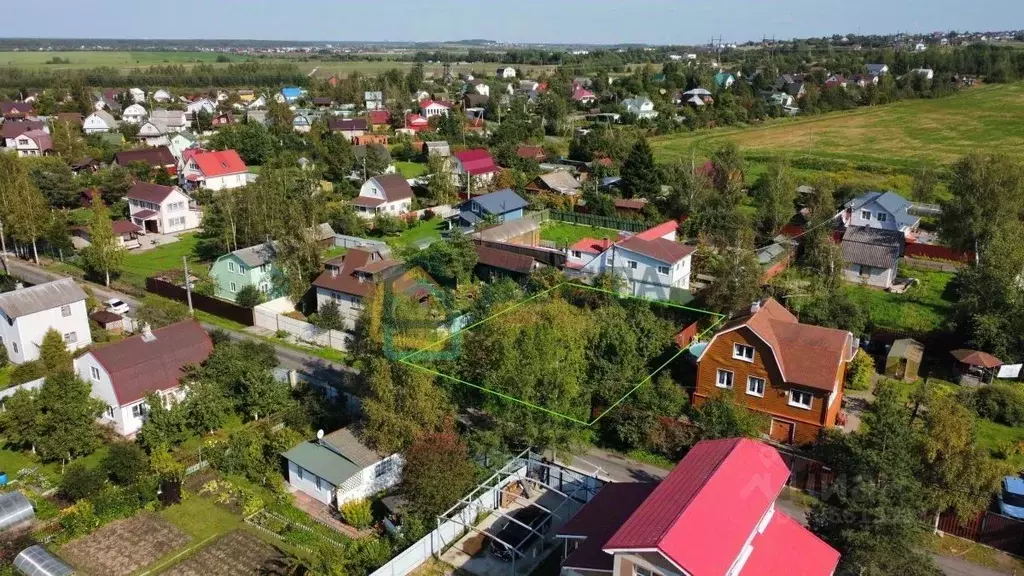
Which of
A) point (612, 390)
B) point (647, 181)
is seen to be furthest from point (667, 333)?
point (647, 181)

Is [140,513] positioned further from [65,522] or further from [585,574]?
[585,574]

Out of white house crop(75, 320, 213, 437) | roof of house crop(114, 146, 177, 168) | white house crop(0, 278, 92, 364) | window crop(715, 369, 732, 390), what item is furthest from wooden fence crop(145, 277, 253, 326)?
roof of house crop(114, 146, 177, 168)

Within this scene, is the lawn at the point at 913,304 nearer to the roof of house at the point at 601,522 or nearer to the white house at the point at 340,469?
the roof of house at the point at 601,522

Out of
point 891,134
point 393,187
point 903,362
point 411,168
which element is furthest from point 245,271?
point 891,134

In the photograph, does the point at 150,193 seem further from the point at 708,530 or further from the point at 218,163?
the point at 708,530

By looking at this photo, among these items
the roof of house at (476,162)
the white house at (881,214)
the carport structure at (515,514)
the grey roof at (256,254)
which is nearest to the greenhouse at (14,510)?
the carport structure at (515,514)

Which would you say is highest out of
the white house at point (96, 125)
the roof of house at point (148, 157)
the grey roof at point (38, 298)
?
the white house at point (96, 125)

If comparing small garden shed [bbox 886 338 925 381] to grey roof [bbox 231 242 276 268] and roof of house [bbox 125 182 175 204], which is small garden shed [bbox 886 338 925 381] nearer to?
grey roof [bbox 231 242 276 268]
